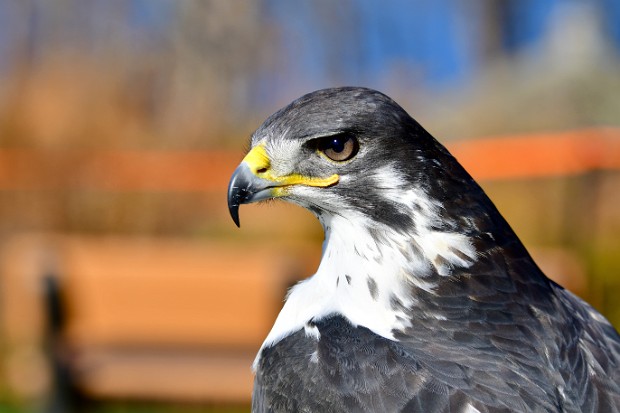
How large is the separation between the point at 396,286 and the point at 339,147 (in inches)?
17.3

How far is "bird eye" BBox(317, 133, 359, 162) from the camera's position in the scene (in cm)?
280

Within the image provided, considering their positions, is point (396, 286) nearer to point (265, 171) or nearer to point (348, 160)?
point (348, 160)

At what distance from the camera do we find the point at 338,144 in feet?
9.23

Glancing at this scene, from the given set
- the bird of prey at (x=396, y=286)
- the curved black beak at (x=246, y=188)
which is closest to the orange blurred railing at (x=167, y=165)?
the bird of prey at (x=396, y=286)

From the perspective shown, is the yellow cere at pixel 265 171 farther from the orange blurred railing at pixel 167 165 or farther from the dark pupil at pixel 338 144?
the orange blurred railing at pixel 167 165

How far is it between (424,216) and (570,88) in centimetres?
1029

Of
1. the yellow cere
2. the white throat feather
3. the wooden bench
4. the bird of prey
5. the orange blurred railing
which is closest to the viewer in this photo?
the bird of prey

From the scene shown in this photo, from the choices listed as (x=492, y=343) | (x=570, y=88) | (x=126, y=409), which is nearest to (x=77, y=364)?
(x=126, y=409)

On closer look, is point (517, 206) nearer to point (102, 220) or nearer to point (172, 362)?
point (172, 362)

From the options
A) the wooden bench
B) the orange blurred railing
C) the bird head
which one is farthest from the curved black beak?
the orange blurred railing

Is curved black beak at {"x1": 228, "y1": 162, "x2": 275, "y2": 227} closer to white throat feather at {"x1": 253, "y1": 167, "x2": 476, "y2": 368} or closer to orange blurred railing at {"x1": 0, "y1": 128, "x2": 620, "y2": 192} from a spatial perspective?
white throat feather at {"x1": 253, "y1": 167, "x2": 476, "y2": 368}

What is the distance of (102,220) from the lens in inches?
401

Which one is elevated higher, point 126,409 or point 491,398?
point 491,398

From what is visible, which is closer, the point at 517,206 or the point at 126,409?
the point at 126,409
